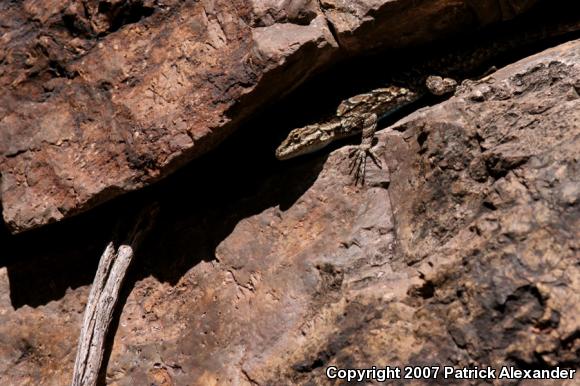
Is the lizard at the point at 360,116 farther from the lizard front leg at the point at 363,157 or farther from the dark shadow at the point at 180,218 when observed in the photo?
the dark shadow at the point at 180,218

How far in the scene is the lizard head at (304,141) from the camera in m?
5.99

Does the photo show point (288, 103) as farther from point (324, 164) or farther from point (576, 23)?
point (576, 23)

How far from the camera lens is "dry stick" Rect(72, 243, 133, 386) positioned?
18.3ft

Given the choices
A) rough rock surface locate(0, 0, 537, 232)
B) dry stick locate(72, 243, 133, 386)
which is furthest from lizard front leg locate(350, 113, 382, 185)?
dry stick locate(72, 243, 133, 386)

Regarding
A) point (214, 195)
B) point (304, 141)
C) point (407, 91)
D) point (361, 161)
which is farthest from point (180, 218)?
point (407, 91)

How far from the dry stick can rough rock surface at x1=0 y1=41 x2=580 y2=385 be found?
0.27 metres

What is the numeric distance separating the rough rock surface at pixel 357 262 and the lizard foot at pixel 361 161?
100 mm

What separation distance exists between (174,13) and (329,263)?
107 inches

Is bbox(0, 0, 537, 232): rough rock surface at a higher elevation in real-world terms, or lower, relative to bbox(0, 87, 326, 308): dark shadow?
higher

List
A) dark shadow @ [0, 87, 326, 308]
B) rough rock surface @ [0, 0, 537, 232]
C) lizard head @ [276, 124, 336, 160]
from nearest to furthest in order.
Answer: rough rock surface @ [0, 0, 537, 232] → lizard head @ [276, 124, 336, 160] → dark shadow @ [0, 87, 326, 308]

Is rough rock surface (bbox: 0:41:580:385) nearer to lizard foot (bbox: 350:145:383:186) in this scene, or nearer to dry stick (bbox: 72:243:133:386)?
lizard foot (bbox: 350:145:383:186)

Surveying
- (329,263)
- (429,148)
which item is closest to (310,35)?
(429,148)

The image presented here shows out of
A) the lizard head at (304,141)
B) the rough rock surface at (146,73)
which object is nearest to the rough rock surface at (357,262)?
the lizard head at (304,141)

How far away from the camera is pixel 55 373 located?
5.96 m
